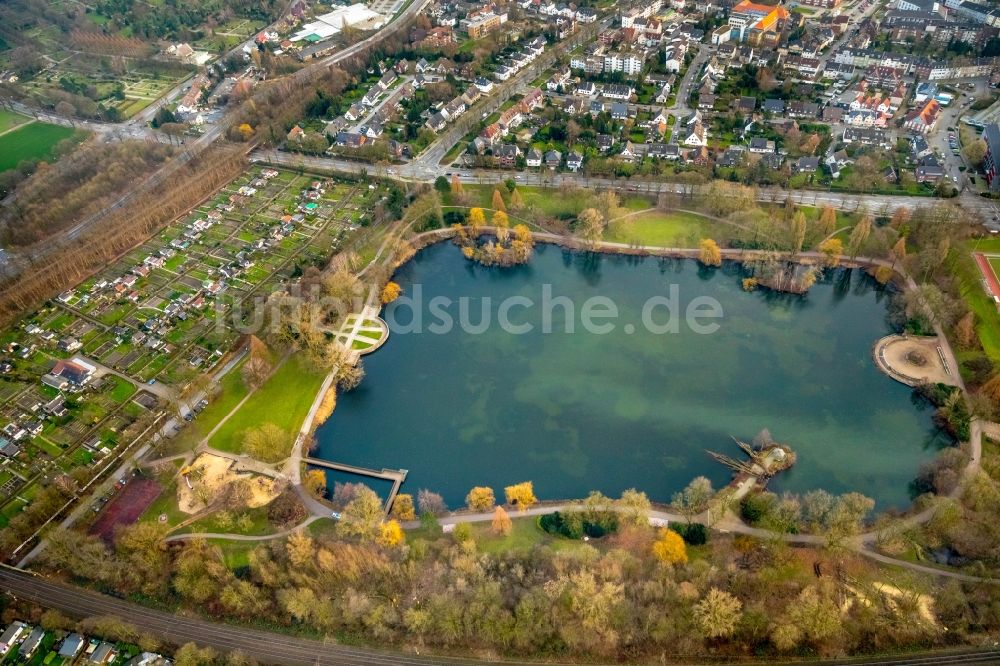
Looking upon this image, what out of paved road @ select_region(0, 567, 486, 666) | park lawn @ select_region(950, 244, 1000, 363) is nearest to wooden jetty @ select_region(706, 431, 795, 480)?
park lawn @ select_region(950, 244, 1000, 363)

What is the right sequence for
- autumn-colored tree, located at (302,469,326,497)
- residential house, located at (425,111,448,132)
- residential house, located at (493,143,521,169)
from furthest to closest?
residential house, located at (425,111,448,132)
residential house, located at (493,143,521,169)
autumn-colored tree, located at (302,469,326,497)

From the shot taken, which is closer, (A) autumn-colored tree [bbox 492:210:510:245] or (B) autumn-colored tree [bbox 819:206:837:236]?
(B) autumn-colored tree [bbox 819:206:837:236]

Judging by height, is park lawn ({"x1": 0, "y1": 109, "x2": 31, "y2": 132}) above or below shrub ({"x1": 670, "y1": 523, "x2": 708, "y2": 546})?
above

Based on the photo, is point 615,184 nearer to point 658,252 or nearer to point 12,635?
point 658,252

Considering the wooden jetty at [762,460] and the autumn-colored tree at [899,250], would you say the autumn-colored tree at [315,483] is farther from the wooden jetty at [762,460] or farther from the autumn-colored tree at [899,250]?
the autumn-colored tree at [899,250]

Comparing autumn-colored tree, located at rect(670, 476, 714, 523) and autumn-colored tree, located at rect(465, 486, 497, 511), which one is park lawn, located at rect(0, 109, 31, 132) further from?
autumn-colored tree, located at rect(670, 476, 714, 523)

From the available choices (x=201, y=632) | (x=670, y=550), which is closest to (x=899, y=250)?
(x=670, y=550)

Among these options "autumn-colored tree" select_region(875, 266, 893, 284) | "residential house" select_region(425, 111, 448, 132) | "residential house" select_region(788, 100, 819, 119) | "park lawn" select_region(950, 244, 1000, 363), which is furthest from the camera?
"residential house" select_region(425, 111, 448, 132)
